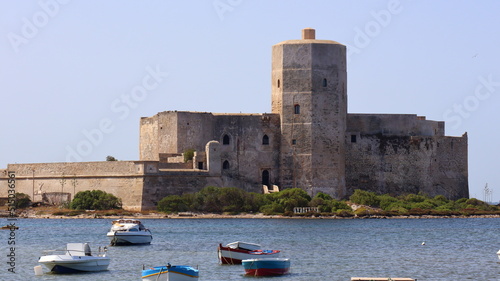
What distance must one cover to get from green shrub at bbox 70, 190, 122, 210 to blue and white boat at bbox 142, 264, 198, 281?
3008 cm

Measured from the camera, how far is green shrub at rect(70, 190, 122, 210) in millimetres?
57812

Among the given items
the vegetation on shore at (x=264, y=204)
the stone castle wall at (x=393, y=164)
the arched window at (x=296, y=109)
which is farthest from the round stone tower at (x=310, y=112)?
the vegetation on shore at (x=264, y=204)

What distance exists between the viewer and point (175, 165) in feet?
196

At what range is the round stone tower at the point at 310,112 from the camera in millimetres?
61656

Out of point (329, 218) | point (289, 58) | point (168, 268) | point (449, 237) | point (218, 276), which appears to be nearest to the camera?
point (168, 268)

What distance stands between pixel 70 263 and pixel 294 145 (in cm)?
3277

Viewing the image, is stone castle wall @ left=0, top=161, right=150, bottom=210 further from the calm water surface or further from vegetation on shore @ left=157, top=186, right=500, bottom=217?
the calm water surface

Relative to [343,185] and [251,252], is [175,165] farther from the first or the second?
[251,252]

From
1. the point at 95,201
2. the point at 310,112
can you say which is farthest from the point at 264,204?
the point at 95,201

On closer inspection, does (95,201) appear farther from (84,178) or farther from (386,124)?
(386,124)

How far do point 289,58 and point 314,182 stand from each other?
6895 millimetres

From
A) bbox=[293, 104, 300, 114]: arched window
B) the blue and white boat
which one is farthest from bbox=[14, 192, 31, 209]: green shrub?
the blue and white boat

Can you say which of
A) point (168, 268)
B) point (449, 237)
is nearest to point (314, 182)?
point (449, 237)

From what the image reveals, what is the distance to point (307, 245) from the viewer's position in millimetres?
40938
